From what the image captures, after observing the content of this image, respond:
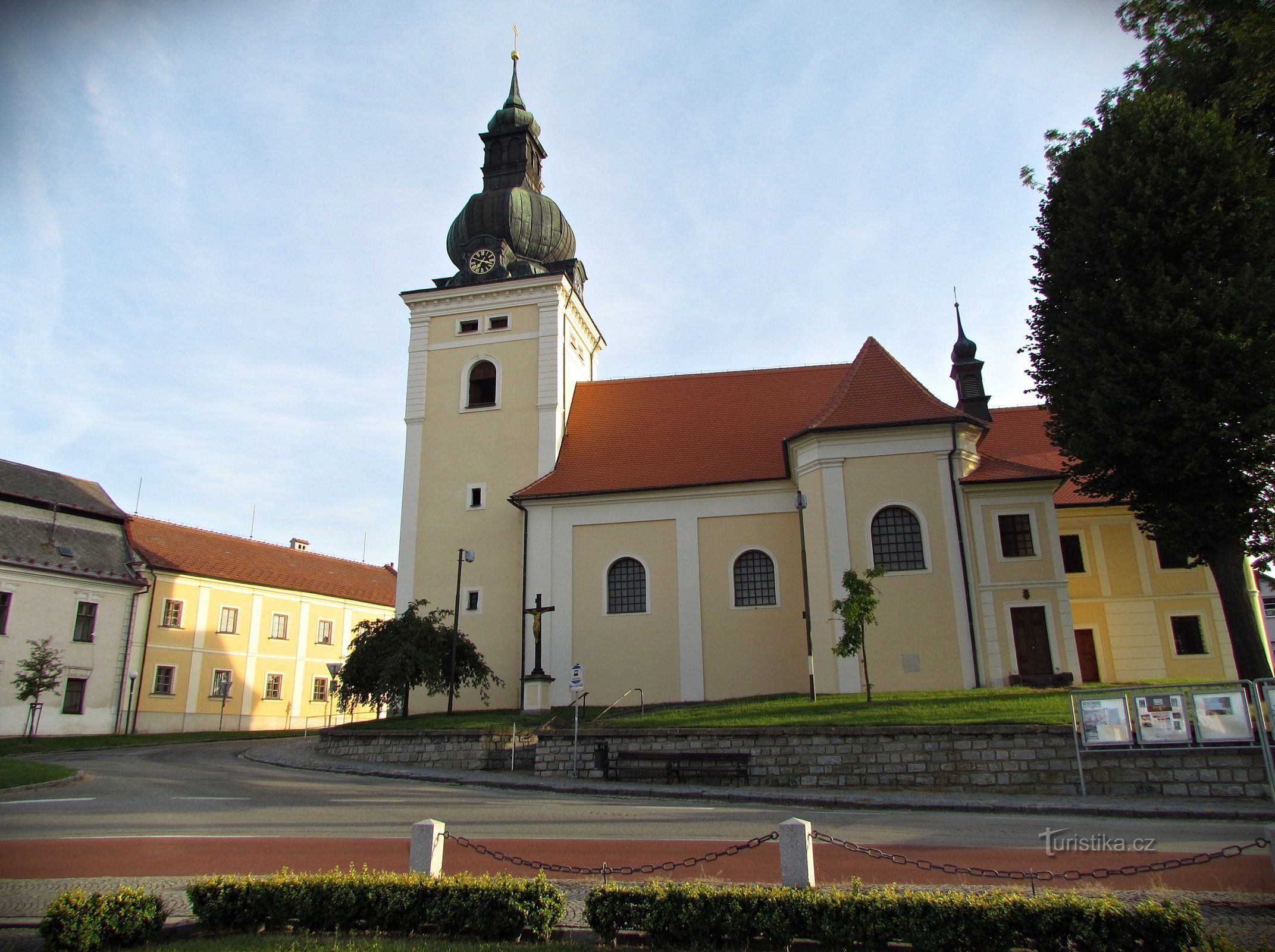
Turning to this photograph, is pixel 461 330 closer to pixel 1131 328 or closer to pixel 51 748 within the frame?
pixel 51 748

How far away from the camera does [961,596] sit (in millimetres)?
22500

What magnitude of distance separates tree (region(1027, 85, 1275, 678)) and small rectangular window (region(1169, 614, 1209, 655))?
29.4 ft

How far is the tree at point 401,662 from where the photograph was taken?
74.6ft

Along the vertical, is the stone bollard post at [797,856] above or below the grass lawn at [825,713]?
below

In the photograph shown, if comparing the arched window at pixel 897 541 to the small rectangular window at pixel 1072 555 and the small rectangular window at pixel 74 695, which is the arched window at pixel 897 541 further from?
the small rectangular window at pixel 74 695

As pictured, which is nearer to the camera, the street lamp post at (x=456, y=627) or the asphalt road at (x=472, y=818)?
the asphalt road at (x=472, y=818)

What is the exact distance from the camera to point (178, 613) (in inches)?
1475

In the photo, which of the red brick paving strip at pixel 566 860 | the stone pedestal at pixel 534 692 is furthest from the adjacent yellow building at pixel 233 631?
the red brick paving strip at pixel 566 860

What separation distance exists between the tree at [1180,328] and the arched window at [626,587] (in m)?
12.8

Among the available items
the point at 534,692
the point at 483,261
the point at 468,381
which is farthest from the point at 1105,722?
the point at 483,261

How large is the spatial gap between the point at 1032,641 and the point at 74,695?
108 ft

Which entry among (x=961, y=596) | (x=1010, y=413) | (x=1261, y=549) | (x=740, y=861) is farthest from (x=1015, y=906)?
(x=1010, y=413)

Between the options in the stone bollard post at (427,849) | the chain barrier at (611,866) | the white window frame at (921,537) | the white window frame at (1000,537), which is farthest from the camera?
the white window frame at (1000,537)

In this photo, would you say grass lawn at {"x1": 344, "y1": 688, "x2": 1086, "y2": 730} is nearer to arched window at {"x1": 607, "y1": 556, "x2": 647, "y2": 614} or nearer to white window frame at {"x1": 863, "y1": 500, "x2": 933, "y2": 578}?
white window frame at {"x1": 863, "y1": 500, "x2": 933, "y2": 578}
